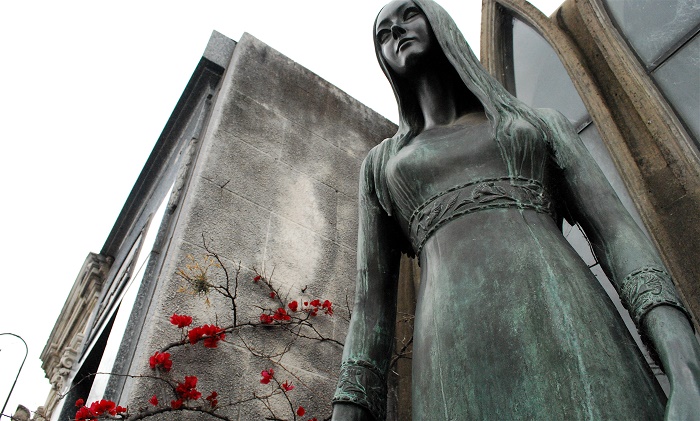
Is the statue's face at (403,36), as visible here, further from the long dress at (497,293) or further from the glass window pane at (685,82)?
the glass window pane at (685,82)

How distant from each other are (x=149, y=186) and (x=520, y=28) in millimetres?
4526

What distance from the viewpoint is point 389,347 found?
1891mm

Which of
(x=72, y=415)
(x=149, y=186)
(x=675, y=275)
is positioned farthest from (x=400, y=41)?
(x=149, y=186)

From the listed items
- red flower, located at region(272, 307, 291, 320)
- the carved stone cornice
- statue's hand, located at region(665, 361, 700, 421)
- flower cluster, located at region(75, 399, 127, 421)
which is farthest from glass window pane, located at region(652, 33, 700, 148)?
the carved stone cornice

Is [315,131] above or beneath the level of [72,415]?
above

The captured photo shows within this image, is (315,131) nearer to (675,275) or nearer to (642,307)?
(675,275)

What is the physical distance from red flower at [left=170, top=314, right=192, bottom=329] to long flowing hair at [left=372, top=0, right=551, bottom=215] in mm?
1897

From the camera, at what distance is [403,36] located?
88.0 inches

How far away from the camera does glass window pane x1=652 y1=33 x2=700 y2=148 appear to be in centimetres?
425

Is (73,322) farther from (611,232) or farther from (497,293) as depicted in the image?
(611,232)

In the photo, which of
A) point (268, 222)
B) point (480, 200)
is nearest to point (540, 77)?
point (268, 222)

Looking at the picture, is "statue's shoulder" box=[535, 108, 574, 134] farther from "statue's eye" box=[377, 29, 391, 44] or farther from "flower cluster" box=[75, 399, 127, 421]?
"flower cluster" box=[75, 399, 127, 421]

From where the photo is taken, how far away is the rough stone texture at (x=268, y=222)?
3.64 metres

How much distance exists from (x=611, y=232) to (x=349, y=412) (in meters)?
0.90
